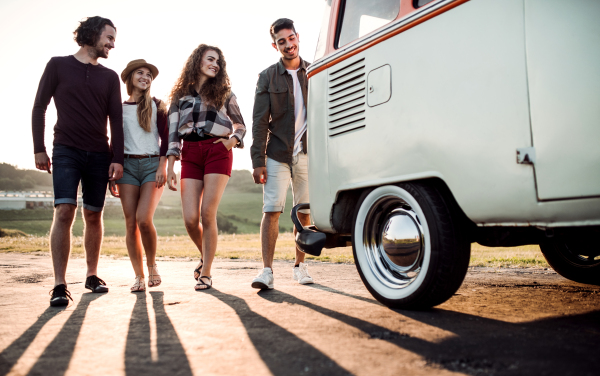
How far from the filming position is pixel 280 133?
14.2 feet

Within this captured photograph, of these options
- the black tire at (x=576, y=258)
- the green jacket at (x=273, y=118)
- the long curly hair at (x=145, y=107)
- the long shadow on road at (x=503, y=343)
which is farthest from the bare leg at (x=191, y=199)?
the black tire at (x=576, y=258)

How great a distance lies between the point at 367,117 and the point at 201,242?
2.41m

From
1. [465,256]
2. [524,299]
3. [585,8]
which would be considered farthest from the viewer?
[524,299]

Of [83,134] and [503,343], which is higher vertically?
[83,134]

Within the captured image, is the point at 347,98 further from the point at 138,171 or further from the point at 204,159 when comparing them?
the point at 138,171

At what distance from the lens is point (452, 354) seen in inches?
69.7

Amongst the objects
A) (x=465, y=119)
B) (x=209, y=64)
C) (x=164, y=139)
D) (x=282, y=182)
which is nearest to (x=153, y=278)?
(x=164, y=139)

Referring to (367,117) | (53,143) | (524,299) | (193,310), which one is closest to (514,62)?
(367,117)

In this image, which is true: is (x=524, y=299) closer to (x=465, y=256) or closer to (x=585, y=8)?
(x=465, y=256)

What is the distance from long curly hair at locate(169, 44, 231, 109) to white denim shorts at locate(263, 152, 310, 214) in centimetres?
76

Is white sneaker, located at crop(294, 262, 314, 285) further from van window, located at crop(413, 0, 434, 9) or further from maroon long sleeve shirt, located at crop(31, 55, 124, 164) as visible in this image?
van window, located at crop(413, 0, 434, 9)

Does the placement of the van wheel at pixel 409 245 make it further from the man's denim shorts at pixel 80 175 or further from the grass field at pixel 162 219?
the grass field at pixel 162 219

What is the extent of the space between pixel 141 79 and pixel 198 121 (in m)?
0.85

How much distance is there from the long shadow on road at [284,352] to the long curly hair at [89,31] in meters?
2.93
